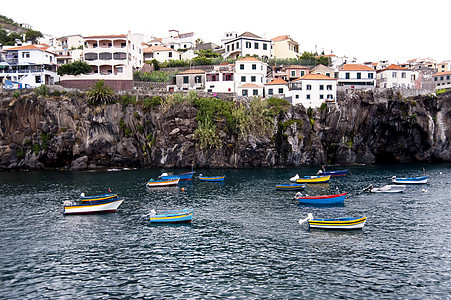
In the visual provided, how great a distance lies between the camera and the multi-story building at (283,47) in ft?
455

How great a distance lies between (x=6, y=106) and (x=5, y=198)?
42.2m

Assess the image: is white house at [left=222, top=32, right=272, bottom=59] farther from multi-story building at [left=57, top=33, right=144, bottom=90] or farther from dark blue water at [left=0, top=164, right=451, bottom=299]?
dark blue water at [left=0, top=164, right=451, bottom=299]

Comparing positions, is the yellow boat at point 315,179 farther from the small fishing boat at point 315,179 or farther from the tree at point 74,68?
the tree at point 74,68

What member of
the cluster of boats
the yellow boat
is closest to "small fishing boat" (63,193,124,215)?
the cluster of boats

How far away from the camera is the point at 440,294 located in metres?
30.0

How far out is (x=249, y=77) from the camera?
362ft

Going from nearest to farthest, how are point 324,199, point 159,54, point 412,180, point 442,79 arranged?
1. point 324,199
2. point 412,180
3. point 159,54
4. point 442,79

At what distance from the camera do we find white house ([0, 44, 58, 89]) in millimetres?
107188

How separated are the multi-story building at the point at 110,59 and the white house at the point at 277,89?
39.0 m

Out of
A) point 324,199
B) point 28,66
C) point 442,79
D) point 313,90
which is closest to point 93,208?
point 324,199

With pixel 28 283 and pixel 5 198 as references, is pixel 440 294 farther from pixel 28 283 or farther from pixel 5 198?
pixel 5 198

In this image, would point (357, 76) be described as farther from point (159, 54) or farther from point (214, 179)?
point (159, 54)

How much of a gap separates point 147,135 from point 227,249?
6251 centimetres

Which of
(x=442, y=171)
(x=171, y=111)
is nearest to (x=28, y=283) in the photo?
(x=171, y=111)
